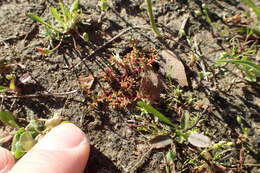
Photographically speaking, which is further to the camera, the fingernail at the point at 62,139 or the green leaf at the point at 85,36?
the green leaf at the point at 85,36

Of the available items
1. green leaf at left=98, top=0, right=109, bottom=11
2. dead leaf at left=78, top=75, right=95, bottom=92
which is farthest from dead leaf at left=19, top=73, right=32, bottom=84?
green leaf at left=98, top=0, right=109, bottom=11

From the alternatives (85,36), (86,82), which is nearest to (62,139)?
(86,82)

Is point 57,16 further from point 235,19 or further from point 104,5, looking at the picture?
point 235,19

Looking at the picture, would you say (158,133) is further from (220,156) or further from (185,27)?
(185,27)

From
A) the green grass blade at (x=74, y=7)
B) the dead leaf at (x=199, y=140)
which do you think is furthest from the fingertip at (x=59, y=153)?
the green grass blade at (x=74, y=7)

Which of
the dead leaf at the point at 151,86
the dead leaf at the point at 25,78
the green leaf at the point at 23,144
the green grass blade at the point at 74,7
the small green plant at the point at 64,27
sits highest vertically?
the green grass blade at the point at 74,7

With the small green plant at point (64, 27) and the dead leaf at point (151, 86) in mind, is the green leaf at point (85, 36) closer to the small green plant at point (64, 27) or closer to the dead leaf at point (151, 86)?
the small green plant at point (64, 27)

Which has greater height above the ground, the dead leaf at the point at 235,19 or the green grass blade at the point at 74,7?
the green grass blade at the point at 74,7
